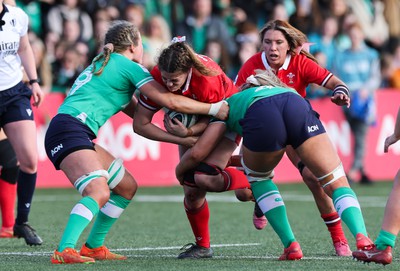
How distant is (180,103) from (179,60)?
315mm

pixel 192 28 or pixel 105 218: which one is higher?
pixel 105 218

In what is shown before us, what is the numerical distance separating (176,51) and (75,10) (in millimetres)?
8577

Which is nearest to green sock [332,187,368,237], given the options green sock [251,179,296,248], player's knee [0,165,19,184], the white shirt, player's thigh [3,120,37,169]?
green sock [251,179,296,248]

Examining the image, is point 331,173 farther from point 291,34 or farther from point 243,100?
point 291,34

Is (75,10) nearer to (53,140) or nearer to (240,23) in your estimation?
(240,23)

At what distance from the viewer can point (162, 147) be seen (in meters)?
14.2

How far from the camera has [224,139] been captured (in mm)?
7324

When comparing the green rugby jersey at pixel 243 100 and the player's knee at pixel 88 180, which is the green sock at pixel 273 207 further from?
the player's knee at pixel 88 180

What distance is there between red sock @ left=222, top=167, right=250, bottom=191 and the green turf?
1.64 ft

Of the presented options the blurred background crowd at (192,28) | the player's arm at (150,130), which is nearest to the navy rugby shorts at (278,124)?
the player's arm at (150,130)

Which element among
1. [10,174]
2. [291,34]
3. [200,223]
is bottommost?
[10,174]

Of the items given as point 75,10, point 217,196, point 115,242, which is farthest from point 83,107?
point 75,10

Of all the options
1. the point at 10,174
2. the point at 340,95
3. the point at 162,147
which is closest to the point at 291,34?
the point at 340,95

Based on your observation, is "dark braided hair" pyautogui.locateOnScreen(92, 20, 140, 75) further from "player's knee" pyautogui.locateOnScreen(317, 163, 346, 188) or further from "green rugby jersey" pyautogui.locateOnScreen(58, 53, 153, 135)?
"player's knee" pyautogui.locateOnScreen(317, 163, 346, 188)
